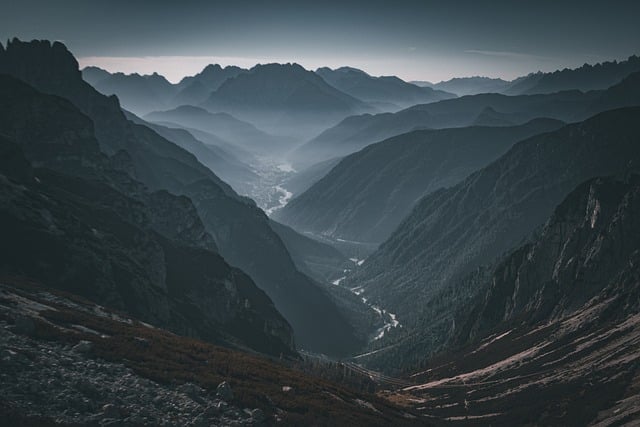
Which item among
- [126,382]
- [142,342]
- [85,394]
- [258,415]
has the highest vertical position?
[85,394]

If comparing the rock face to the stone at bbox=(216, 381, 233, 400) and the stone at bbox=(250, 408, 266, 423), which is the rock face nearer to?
the stone at bbox=(250, 408, 266, 423)

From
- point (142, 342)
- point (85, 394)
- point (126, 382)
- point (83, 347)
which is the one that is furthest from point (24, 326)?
point (142, 342)

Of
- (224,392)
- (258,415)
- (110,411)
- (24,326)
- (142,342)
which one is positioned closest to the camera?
(110,411)

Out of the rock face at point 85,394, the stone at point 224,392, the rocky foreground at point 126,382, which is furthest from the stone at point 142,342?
the stone at point 224,392

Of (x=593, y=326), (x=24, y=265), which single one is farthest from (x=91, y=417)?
(x=593, y=326)

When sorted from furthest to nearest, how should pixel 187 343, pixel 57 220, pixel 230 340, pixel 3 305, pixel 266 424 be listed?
pixel 230 340
pixel 57 220
pixel 187 343
pixel 3 305
pixel 266 424

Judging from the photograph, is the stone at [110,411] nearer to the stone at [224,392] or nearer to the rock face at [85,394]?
the rock face at [85,394]

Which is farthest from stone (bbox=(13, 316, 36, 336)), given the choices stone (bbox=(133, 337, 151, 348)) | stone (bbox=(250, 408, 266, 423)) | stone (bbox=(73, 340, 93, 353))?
stone (bbox=(250, 408, 266, 423))

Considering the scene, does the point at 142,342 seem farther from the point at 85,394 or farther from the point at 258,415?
the point at 258,415

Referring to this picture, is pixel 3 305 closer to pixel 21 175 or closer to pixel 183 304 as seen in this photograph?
pixel 21 175

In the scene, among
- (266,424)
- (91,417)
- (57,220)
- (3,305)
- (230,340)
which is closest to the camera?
(91,417)

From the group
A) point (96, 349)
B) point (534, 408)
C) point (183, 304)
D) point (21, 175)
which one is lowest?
point (534, 408)
